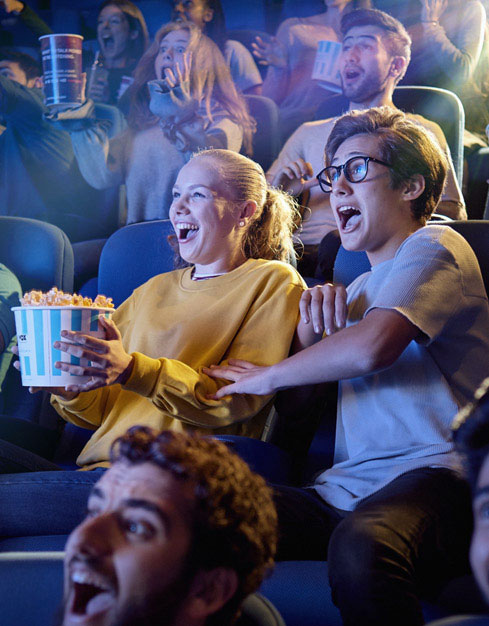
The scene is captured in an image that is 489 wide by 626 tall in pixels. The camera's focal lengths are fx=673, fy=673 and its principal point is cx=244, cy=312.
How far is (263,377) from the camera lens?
1044 mm

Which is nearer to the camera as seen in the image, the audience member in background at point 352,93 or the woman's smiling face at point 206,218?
the woman's smiling face at point 206,218

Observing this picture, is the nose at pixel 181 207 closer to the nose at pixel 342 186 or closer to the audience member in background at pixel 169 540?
the nose at pixel 342 186

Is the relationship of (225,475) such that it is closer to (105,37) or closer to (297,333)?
(297,333)

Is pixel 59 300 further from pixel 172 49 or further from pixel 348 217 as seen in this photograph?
pixel 172 49

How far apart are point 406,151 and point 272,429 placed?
1.86 feet

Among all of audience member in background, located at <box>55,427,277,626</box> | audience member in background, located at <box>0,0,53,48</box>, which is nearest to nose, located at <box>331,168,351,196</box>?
audience member in background, located at <box>55,427,277,626</box>

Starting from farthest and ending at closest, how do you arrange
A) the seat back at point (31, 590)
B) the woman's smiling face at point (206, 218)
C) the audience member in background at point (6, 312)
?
the audience member in background at point (6, 312) < the woman's smiling face at point (206, 218) < the seat back at point (31, 590)

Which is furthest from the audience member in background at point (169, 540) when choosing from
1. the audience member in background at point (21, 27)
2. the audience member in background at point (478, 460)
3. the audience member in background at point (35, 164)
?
the audience member in background at point (21, 27)

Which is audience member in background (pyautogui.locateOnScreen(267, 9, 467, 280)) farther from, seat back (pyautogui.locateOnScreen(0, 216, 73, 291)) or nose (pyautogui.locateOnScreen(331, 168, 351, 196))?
nose (pyautogui.locateOnScreen(331, 168, 351, 196))

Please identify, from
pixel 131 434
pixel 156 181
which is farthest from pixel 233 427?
pixel 156 181

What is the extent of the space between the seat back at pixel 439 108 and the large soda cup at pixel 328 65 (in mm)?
294

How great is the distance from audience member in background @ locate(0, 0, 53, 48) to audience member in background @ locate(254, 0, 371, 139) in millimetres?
956

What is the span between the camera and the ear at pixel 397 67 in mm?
2561

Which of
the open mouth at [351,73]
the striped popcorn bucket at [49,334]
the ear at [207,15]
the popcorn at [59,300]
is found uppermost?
the ear at [207,15]
